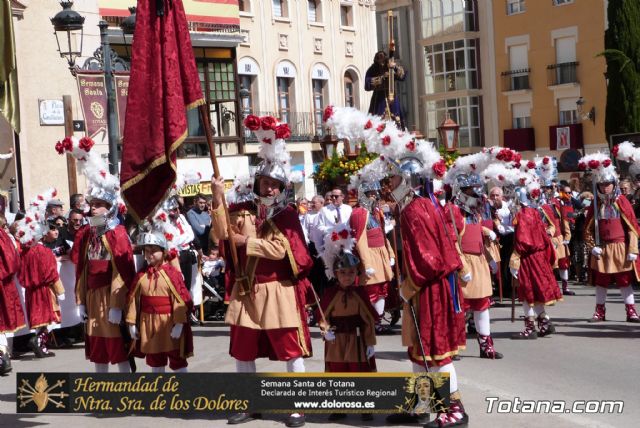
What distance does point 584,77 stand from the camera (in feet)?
156

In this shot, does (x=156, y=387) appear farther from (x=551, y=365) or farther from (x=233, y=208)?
(x=551, y=365)

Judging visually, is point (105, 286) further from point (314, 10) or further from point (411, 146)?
point (314, 10)

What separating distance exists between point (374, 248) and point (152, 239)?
186 inches

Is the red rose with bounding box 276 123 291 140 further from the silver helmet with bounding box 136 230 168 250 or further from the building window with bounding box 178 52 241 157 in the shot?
the building window with bounding box 178 52 241 157

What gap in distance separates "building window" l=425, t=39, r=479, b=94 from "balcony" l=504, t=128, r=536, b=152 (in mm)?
3688

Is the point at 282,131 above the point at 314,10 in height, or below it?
below

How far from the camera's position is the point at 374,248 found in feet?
45.8

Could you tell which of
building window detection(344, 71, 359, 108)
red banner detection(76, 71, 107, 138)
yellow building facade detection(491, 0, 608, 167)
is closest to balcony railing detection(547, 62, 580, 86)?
yellow building facade detection(491, 0, 608, 167)

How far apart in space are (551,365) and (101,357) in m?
→ 4.77

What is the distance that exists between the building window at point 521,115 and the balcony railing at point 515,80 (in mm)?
915

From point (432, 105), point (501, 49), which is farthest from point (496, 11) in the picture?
point (432, 105)

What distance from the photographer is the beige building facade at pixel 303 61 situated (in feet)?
133

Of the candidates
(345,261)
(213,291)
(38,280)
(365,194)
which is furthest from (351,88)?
(345,261)

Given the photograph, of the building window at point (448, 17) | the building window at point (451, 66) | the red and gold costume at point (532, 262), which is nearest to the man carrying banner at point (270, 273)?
the red and gold costume at point (532, 262)
